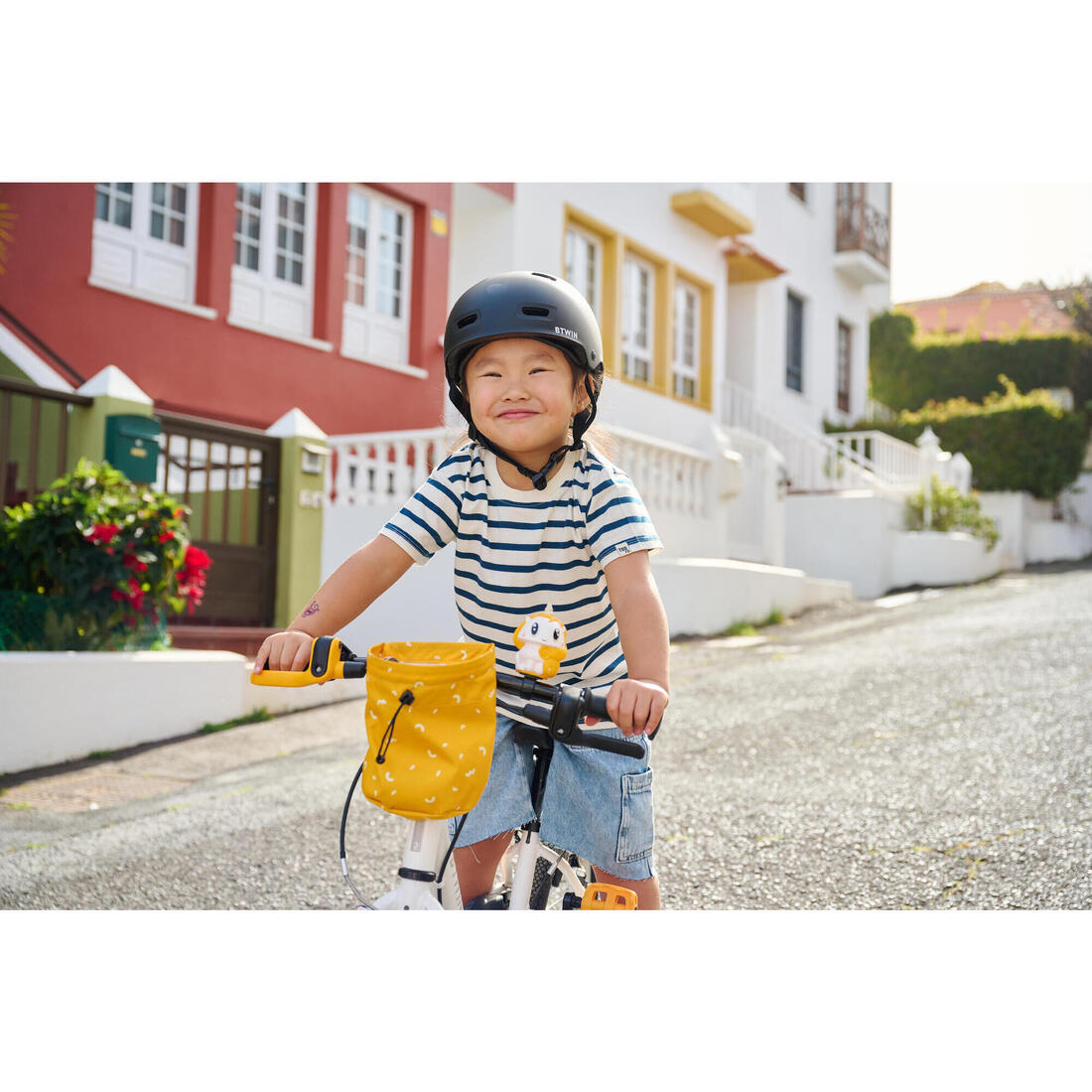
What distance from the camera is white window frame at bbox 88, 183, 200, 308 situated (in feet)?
18.2

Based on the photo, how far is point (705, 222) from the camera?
1004 cm

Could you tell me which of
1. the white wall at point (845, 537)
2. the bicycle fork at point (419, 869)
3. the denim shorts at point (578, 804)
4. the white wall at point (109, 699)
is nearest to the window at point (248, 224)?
the white wall at point (109, 699)

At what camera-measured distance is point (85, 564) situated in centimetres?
423

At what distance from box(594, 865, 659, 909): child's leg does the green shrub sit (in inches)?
141

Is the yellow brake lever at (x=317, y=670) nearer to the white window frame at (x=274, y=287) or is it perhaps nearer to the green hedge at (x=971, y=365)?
the green hedge at (x=971, y=365)

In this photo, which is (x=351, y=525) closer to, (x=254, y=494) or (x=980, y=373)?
(x=254, y=494)

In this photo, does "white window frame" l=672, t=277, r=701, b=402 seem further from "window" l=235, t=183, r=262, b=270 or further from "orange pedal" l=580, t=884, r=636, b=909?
"orange pedal" l=580, t=884, r=636, b=909

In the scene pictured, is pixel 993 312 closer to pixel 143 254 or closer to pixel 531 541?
pixel 531 541

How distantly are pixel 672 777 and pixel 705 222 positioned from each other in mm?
7617

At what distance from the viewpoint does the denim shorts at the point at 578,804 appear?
1597mm

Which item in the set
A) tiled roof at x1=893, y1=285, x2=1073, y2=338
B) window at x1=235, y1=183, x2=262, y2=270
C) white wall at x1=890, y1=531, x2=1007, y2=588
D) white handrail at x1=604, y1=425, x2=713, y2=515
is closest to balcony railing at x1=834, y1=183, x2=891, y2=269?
tiled roof at x1=893, y1=285, x2=1073, y2=338

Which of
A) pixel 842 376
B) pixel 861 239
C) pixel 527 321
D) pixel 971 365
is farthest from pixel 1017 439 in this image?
pixel 527 321

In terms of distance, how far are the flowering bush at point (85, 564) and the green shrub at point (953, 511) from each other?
11.0 ft
